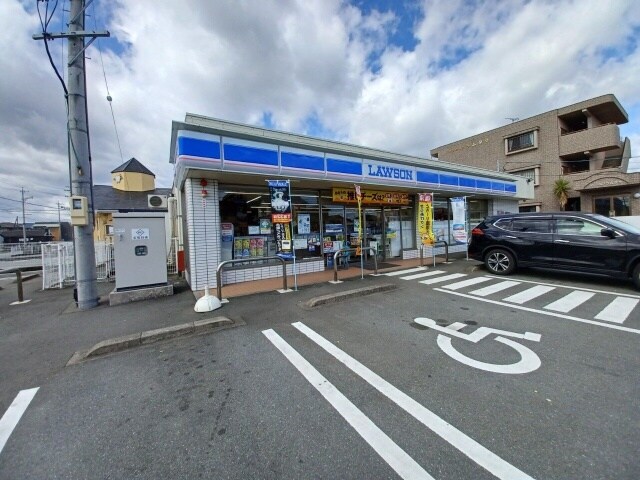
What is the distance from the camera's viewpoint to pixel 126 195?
829 inches

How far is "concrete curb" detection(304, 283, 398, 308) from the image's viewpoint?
17.8 ft

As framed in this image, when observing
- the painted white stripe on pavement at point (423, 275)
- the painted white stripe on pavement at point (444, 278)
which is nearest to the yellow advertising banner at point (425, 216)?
the painted white stripe on pavement at point (423, 275)

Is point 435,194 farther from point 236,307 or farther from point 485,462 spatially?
point 485,462

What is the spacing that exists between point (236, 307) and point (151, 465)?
356 cm

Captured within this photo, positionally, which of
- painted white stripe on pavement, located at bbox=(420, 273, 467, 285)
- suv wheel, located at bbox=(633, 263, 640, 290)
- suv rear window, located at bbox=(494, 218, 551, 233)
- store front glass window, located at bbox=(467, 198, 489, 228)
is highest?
store front glass window, located at bbox=(467, 198, 489, 228)

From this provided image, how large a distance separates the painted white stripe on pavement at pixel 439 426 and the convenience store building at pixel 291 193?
16.8 feet

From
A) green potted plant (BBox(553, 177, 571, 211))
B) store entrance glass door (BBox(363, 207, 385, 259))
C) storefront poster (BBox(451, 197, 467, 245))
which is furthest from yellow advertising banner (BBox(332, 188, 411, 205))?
green potted plant (BBox(553, 177, 571, 211))

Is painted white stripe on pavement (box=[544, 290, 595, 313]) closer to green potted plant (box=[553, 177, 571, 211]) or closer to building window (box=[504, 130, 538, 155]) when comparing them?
green potted plant (box=[553, 177, 571, 211])

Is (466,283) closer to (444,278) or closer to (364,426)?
(444,278)

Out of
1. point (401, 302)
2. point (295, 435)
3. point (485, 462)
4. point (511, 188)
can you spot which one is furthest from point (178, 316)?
→ point (511, 188)

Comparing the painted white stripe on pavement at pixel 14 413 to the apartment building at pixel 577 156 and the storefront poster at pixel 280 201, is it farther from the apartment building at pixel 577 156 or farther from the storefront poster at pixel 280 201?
the apartment building at pixel 577 156

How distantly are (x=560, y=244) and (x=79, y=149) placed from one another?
11.6 meters

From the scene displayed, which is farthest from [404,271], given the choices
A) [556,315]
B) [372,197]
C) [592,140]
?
[592,140]

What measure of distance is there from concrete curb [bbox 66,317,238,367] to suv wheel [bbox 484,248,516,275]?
759 centimetres
